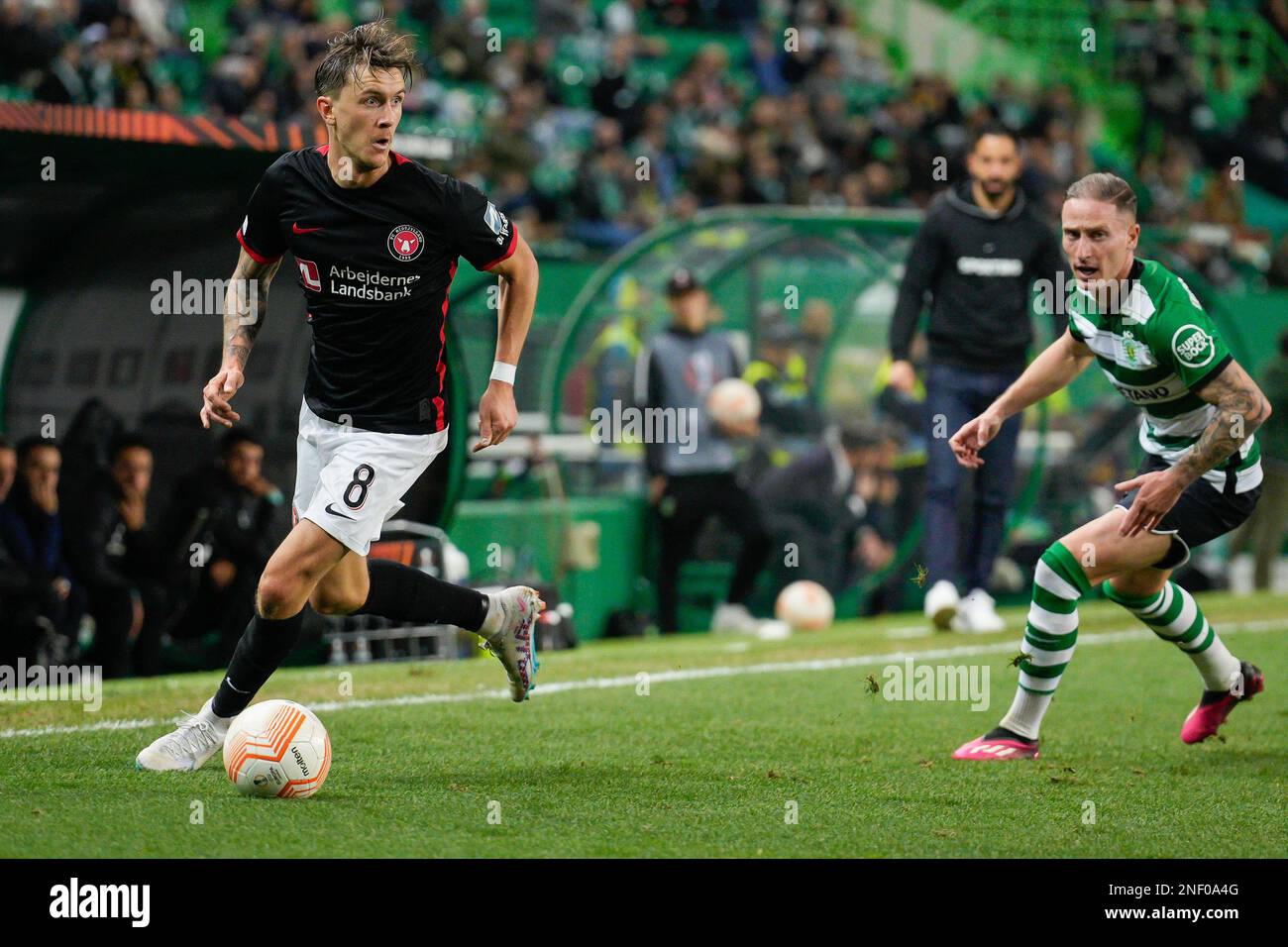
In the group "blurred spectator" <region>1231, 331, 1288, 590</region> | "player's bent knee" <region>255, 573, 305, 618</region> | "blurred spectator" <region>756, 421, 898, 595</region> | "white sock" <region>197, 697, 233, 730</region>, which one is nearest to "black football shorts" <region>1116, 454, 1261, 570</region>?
"player's bent knee" <region>255, 573, 305, 618</region>

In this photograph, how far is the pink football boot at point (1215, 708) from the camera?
707cm

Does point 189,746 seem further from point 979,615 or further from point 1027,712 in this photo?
point 979,615

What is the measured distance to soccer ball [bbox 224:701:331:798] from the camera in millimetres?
5430

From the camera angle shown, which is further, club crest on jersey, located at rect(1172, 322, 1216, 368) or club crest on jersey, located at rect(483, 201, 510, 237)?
club crest on jersey, located at rect(1172, 322, 1216, 368)

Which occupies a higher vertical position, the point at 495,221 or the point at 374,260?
the point at 495,221

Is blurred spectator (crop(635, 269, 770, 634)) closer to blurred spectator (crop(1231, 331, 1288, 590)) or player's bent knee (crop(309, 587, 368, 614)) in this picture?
blurred spectator (crop(1231, 331, 1288, 590))

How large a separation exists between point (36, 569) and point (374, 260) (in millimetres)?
4404

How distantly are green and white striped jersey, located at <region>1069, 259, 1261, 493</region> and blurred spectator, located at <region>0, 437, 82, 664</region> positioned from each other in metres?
5.52

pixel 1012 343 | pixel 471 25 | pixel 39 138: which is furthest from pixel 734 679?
pixel 471 25

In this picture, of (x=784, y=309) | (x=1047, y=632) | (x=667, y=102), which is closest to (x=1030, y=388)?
(x=1047, y=632)

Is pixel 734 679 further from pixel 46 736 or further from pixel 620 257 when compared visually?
pixel 620 257

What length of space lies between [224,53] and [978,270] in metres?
8.70

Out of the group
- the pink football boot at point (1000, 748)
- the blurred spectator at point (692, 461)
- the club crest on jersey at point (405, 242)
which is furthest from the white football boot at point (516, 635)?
the blurred spectator at point (692, 461)

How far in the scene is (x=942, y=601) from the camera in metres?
10.7
